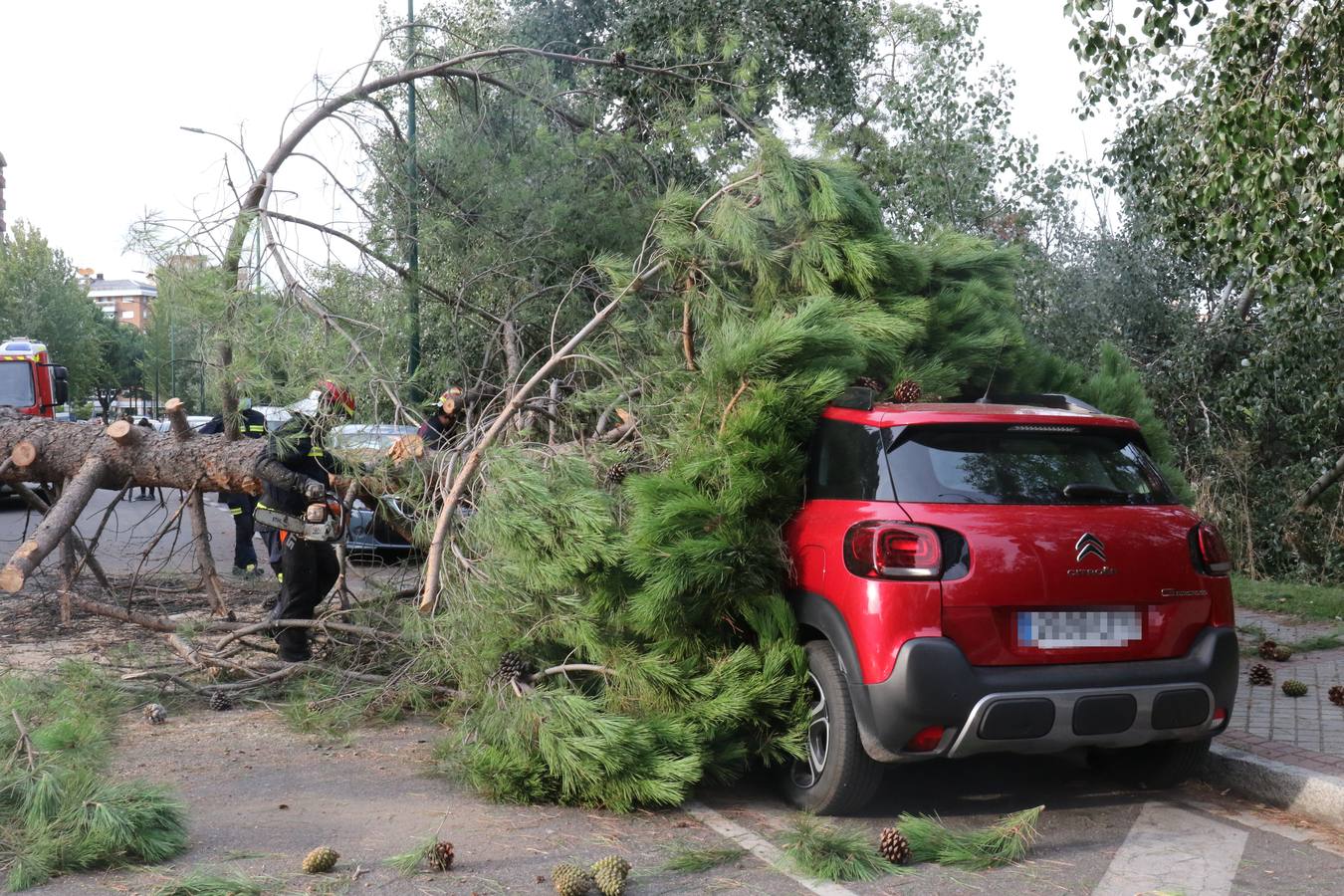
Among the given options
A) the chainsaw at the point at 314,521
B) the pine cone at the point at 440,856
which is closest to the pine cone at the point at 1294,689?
the pine cone at the point at 440,856

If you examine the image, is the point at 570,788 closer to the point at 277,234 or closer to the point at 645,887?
the point at 645,887

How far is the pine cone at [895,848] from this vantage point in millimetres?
4102

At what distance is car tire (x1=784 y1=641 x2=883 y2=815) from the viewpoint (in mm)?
4453

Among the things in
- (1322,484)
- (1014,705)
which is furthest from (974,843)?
(1322,484)

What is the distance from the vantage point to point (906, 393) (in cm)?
535

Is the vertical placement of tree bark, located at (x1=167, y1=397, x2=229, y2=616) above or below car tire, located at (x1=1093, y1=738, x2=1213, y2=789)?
above

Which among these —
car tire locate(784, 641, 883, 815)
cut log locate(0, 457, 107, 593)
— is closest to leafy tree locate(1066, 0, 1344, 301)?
car tire locate(784, 641, 883, 815)

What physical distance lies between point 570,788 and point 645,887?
35.0 inches

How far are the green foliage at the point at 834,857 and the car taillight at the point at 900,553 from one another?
3.14 feet

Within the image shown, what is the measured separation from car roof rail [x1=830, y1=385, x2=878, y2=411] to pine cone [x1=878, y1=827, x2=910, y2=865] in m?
1.69

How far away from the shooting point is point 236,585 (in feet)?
34.3

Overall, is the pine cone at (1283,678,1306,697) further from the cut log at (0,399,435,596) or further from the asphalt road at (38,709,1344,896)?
the cut log at (0,399,435,596)

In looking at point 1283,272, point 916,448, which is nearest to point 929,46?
point 1283,272

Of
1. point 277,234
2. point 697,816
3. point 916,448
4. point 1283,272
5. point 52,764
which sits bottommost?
point 697,816
